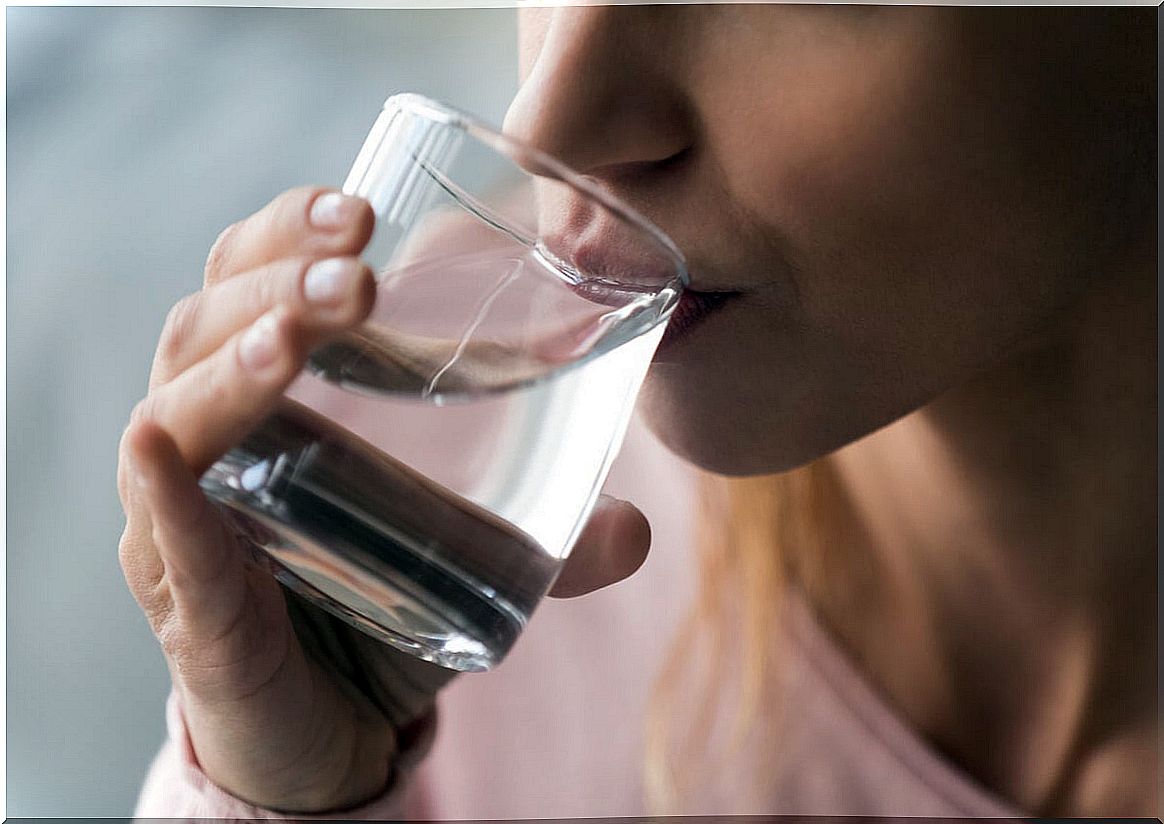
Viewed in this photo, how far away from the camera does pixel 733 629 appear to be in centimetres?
88

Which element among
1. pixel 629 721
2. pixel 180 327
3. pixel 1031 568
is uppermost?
pixel 180 327

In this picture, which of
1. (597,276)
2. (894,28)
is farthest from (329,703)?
(894,28)

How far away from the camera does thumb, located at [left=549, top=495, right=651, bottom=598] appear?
0.53m

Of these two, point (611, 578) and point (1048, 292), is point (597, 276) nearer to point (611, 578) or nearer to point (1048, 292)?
point (611, 578)

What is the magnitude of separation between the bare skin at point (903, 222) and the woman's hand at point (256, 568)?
0.35 ft

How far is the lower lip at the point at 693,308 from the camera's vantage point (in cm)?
50

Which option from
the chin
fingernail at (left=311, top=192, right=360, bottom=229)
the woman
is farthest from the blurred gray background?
fingernail at (left=311, top=192, right=360, bottom=229)

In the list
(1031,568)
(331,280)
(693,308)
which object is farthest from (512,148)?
(1031,568)

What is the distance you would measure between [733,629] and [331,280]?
59 cm

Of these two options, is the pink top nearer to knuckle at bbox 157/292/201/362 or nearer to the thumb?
the thumb

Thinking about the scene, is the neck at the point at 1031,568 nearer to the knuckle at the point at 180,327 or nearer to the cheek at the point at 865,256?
the cheek at the point at 865,256

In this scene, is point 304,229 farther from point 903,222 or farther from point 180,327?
point 903,222

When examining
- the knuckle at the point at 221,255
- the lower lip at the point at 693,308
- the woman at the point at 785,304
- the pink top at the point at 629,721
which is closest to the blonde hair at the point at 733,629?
the pink top at the point at 629,721

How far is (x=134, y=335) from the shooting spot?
87cm
